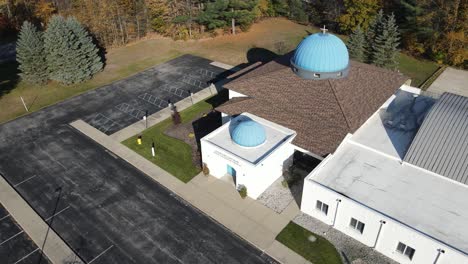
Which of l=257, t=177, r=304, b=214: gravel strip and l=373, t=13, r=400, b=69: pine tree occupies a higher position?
l=373, t=13, r=400, b=69: pine tree

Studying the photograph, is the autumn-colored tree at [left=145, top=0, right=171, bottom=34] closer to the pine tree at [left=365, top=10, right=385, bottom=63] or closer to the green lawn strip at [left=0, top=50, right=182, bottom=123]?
the green lawn strip at [left=0, top=50, right=182, bottom=123]

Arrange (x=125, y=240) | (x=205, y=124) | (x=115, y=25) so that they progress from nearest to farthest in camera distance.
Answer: (x=125, y=240)
(x=205, y=124)
(x=115, y=25)

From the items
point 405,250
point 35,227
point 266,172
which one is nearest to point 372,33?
point 266,172

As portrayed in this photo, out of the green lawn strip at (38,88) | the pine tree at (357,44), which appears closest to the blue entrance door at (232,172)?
the green lawn strip at (38,88)

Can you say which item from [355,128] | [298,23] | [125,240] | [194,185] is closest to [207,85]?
[194,185]

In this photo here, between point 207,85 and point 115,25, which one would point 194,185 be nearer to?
point 207,85

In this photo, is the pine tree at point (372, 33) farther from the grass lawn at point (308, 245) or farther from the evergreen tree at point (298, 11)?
the grass lawn at point (308, 245)

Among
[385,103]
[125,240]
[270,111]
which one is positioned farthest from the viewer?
[385,103]

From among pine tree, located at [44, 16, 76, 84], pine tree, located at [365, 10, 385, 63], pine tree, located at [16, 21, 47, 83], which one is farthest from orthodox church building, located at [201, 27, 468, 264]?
pine tree, located at [16, 21, 47, 83]
